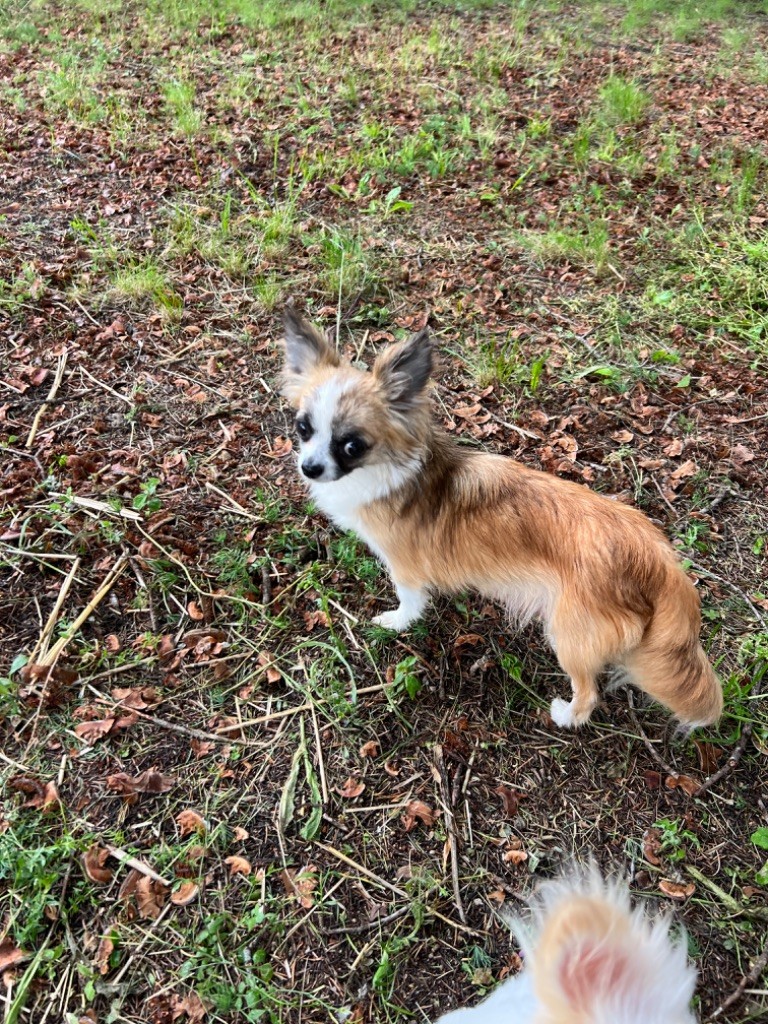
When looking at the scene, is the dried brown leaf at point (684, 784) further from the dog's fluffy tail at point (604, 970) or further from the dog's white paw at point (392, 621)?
the dog's fluffy tail at point (604, 970)

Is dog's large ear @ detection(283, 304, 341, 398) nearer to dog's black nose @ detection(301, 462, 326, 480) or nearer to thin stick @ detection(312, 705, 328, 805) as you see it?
dog's black nose @ detection(301, 462, 326, 480)

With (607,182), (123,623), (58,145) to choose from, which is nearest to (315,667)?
(123,623)

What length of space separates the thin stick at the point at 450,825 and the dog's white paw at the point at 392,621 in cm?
53

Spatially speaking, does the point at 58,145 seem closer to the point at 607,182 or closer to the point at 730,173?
the point at 607,182

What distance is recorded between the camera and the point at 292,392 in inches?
102

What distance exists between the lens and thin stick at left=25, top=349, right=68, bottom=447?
3281 mm

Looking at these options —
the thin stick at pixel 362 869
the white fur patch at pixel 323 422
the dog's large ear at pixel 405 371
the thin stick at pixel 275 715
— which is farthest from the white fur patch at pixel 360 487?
the thin stick at pixel 362 869

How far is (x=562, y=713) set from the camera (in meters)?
2.44

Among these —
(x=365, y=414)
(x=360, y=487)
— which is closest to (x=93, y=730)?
(x=360, y=487)

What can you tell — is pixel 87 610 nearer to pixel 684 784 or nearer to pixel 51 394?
pixel 51 394

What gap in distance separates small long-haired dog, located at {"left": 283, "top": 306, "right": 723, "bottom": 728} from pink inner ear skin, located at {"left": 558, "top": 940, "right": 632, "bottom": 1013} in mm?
1191

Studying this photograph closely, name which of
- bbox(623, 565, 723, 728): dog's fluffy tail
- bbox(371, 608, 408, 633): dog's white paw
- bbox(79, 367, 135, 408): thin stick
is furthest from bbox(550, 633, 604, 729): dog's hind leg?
bbox(79, 367, 135, 408): thin stick

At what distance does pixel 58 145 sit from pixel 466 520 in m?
5.25

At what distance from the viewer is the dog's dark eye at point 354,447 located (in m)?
2.26
